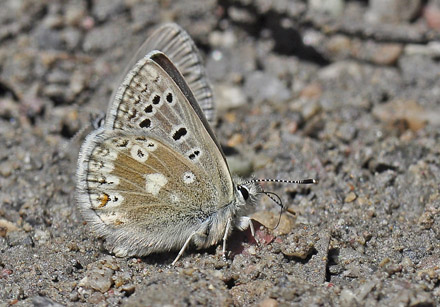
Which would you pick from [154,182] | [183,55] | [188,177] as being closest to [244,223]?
[188,177]

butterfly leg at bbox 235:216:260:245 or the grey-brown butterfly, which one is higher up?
the grey-brown butterfly

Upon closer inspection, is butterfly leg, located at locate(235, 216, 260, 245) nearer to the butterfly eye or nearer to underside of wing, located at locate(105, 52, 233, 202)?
the butterfly eye

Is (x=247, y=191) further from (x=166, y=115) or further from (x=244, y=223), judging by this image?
(x=166, y=115)

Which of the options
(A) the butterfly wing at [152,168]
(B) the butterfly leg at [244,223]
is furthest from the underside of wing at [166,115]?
(B) the butterfly leg at [244,223]

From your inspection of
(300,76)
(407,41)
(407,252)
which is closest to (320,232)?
(407,252)

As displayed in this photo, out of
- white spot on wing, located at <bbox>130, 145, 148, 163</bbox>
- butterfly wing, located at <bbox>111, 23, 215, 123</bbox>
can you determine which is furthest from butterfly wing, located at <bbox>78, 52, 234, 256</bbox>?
butterfly wing, located at <bbox>111, 23, 215, 123</bbox>

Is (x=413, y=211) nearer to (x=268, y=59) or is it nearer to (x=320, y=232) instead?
(x=320, y=232)

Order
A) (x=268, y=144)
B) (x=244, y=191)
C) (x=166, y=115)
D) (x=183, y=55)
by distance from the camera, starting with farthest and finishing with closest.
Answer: (x=268, y=144), (x=183, y=55), (x=244, y=191), (x=166, y=115)
